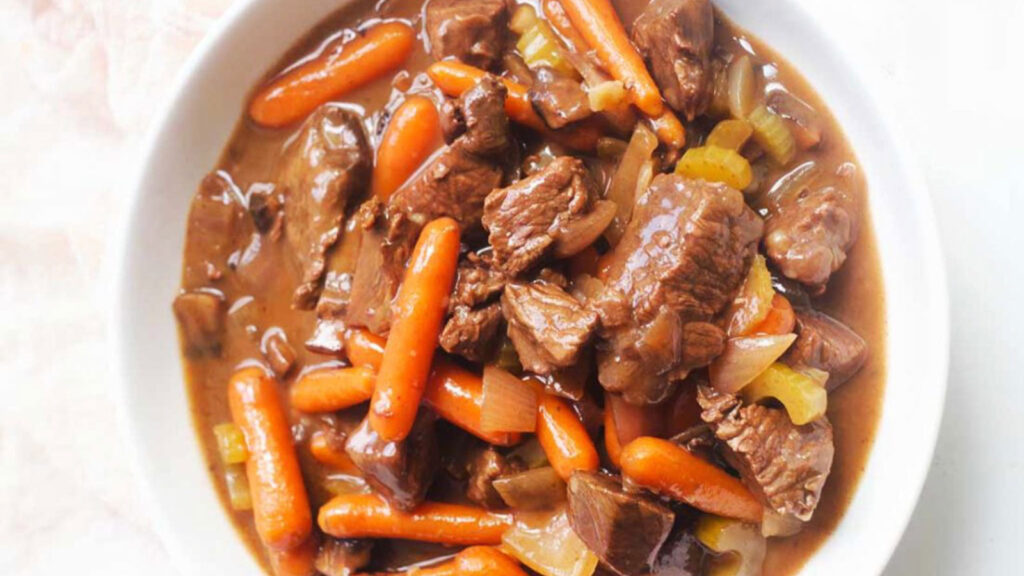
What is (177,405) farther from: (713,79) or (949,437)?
(949,437)

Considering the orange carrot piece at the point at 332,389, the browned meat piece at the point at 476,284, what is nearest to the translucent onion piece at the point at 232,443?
the orange carrot piece at the point at 332,389

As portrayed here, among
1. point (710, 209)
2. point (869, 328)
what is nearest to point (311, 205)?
point (710, 209)

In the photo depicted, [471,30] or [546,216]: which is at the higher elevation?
[471,30]

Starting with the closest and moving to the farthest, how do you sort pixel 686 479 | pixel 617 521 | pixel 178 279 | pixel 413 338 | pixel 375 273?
pixel 617 521
pixel 686 479
pixel 413 338
pixel 375 273
pixel 178 279

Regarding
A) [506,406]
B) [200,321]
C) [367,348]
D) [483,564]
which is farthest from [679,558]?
[200,321]

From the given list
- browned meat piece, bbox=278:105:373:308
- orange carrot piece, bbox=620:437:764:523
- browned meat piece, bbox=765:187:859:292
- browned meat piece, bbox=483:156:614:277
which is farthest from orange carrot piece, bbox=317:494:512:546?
browned meat piece, bbox=765:187:859:292

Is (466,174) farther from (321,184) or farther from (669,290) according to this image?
(669,290)

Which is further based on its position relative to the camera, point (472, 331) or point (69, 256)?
point (69, 256)
